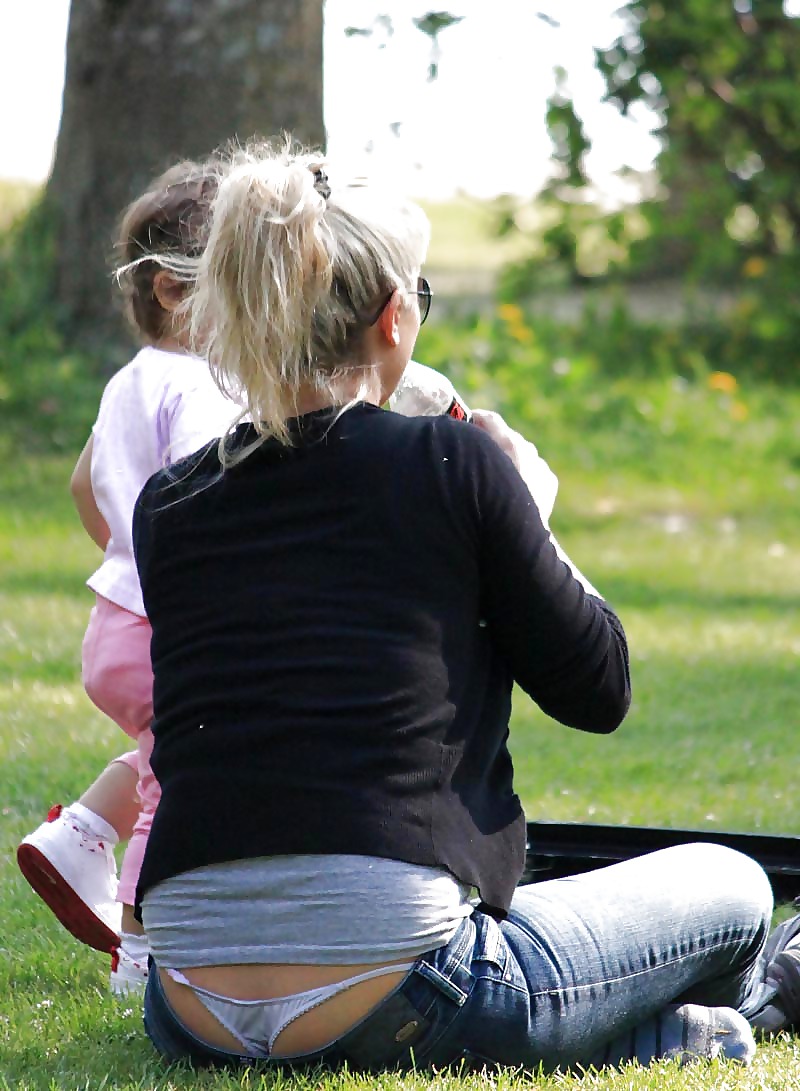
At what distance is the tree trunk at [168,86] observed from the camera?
810 centimetres

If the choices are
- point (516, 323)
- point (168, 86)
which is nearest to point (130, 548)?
point (168, 86)

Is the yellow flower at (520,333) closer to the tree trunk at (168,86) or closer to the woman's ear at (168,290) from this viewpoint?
the tree trunk at (168,86)

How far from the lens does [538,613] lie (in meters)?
2.09

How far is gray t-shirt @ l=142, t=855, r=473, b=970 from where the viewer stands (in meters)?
2.01

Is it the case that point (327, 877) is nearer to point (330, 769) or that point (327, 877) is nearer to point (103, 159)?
point (330, 769)

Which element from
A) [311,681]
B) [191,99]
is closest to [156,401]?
[311,681]

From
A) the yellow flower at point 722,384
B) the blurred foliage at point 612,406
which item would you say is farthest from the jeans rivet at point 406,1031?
the yellow flower at point 722,384

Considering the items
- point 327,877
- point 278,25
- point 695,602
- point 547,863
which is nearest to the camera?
point 327,877

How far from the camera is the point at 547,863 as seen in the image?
9.87 feet

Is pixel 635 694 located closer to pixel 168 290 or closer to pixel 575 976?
pixel 168 290

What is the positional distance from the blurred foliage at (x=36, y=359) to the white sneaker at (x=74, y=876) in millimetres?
5515

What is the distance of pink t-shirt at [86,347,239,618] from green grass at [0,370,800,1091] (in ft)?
2.21

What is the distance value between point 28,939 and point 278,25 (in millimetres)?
6058

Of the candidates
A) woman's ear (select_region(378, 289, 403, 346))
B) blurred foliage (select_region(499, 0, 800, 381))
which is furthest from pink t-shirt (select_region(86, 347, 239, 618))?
blurred foliage (select_region(499, 0, 800, 381))
